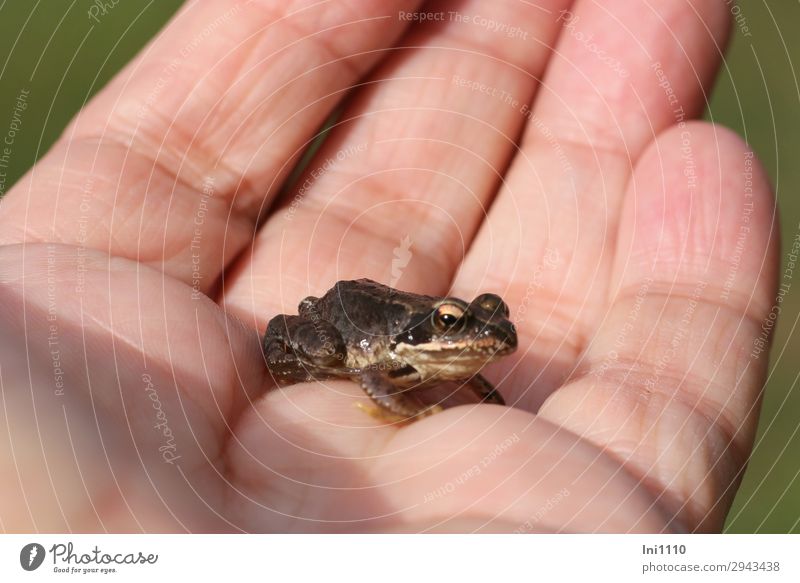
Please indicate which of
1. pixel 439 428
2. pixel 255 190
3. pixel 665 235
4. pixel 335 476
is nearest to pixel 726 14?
pixel 665 235

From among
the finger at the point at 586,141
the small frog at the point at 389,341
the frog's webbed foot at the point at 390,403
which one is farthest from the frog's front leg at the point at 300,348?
the finger at the point at 586,141

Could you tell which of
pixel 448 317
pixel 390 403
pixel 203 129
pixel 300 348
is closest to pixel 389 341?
pixel 448 317

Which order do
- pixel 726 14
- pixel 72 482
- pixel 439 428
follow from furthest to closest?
pixel 726 14 → pixel 439 428 → pixel 72 482

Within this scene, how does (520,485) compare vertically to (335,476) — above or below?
above

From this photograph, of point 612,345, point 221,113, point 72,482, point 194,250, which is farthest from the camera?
point 221,113

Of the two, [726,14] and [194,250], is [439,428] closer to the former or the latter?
[194,250]
